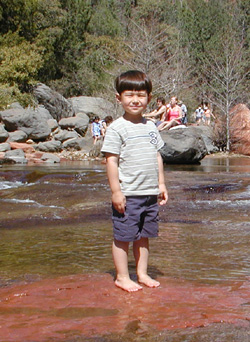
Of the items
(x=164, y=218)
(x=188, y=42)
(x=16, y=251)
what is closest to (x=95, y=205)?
(x=164, y=218)

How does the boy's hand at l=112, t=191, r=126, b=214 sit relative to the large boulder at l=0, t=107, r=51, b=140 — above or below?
below

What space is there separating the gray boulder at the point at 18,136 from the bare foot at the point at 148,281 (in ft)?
75.4

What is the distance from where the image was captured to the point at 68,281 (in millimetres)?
3164

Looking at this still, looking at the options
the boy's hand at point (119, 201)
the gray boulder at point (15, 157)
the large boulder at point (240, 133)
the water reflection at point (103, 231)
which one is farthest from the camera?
the large boulder at point (240, 133)

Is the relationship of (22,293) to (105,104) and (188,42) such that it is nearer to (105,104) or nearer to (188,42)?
(105,104)

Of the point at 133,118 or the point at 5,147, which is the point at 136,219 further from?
the point at 5,147

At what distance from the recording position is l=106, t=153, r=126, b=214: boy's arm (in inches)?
123

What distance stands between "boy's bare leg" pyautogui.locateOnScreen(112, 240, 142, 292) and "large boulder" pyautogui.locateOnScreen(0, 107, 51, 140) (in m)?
24.5

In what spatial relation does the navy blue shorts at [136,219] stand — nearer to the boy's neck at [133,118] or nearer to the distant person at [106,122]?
the boy's neck at [133,118]

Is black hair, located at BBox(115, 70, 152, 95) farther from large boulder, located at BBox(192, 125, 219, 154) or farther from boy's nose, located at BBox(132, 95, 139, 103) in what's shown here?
large boulder, located at BBox(192, 125, 219, 154)

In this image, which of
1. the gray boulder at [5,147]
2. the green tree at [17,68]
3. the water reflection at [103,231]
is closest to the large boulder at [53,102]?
the green tree at [17,68]

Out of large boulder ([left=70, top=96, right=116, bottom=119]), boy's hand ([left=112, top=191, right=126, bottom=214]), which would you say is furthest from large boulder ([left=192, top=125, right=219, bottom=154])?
boy's hand ([left=112, top=191, right=126, bottom=214])

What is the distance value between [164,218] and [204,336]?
3732 mm

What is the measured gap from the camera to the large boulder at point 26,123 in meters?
27.0
